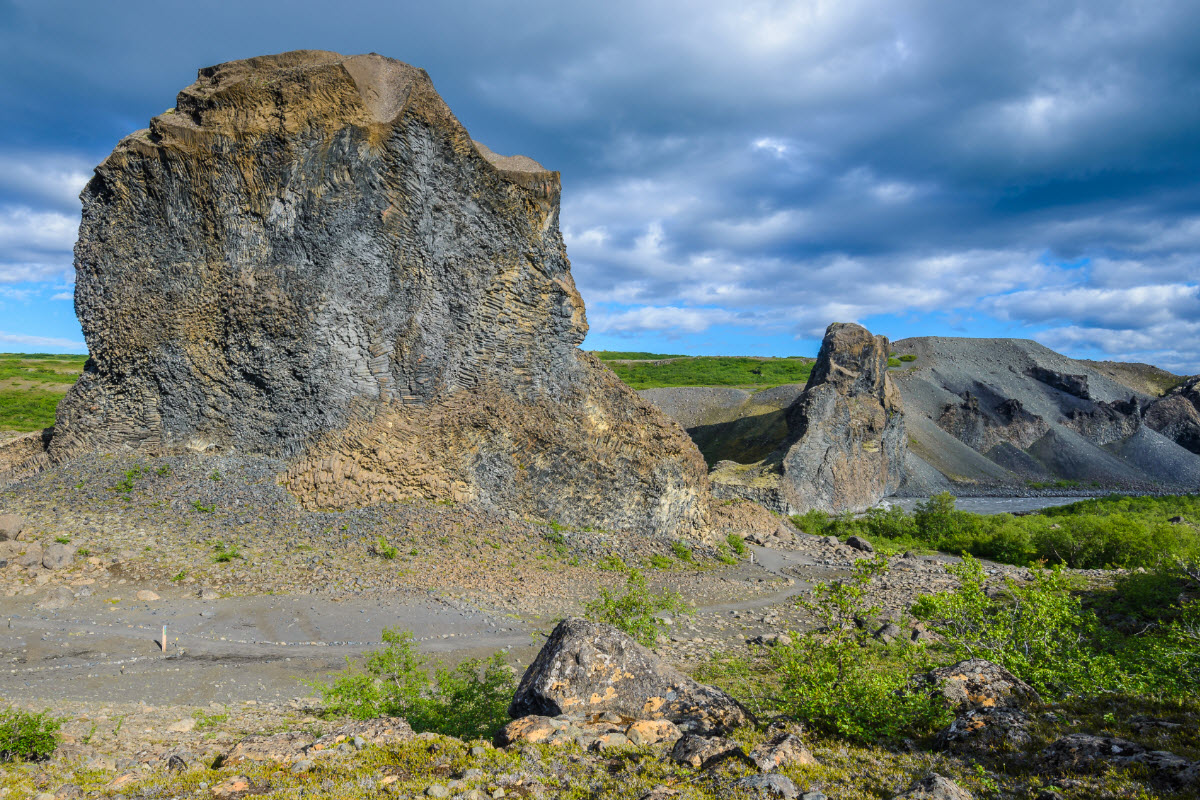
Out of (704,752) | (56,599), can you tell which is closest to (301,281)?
(56,599)

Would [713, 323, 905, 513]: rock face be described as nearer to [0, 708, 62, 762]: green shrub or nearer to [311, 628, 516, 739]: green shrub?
[311, 628, 516, 739]: green shrub

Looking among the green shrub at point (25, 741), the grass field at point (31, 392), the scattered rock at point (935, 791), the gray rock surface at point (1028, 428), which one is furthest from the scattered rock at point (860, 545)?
the grass field at point (31, 392)

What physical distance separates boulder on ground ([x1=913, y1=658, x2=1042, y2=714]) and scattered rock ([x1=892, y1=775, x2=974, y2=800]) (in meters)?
2.15

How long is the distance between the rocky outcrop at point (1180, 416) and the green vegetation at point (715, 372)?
5779 centimetres

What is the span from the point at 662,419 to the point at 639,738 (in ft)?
80.8

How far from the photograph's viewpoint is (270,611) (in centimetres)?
1797

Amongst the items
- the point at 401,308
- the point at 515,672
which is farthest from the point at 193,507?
the point at 515,672

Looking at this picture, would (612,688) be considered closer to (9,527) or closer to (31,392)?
(9,527)

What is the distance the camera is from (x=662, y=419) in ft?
105

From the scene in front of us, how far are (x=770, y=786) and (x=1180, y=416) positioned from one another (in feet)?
437

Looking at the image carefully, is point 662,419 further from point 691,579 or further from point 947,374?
point 947,374

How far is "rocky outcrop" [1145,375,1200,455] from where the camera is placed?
9988 cm

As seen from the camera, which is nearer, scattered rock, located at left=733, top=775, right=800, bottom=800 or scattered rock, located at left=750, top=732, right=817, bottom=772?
scattered rock, located at left=733, top=775, right=800, bottom=800

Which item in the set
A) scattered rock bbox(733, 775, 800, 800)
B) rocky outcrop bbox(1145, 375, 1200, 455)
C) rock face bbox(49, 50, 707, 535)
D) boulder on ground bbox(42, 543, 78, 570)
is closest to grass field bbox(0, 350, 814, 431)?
rock face bbox(49, 50, 707, 535)
